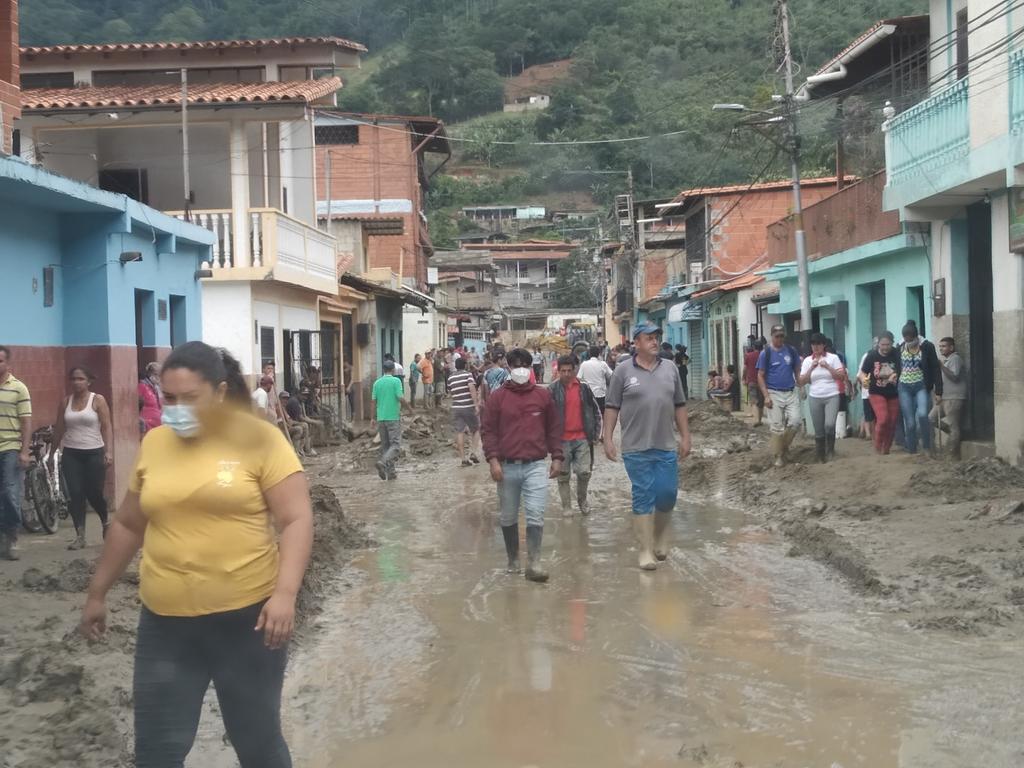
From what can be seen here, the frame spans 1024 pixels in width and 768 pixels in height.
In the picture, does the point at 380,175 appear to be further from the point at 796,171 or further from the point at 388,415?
the point at 388,415

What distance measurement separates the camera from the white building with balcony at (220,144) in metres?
21.3

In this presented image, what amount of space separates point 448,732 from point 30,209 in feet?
30.9

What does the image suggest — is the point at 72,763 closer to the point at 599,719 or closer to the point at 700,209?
the point at 599,719

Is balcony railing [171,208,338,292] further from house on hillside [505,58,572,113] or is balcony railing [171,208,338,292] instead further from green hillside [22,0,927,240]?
house on hillside [505,58,572,113]

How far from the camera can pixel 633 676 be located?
676cm

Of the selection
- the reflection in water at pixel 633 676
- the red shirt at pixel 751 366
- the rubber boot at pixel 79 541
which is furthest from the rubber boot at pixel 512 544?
the red shirt at pixel 751 366

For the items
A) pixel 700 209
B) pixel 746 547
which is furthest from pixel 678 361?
pixel 746 547

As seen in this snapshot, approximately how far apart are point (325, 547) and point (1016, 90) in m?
8.80

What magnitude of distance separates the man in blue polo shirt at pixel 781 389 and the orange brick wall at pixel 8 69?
965 centimetres

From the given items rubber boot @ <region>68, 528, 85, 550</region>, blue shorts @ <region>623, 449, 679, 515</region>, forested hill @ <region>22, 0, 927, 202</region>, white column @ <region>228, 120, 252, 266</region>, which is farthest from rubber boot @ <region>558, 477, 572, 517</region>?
forested hill @ <region>22, 0, 927, 202</region>

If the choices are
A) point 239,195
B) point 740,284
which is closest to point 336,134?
point 740,284

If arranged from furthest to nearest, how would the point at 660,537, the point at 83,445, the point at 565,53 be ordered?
the point at 565,53 < the point at 83,445 < the point at 660,537

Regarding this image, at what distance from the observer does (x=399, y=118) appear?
43.7 meters

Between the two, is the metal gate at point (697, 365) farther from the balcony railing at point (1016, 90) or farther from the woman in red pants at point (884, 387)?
the balcony railing at point (1016, 90)
